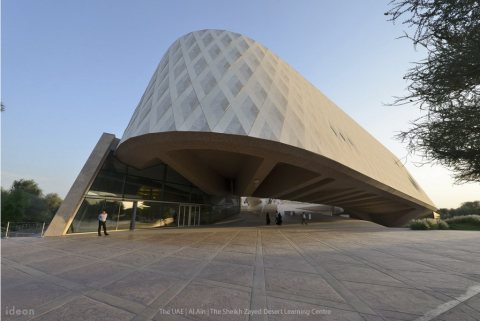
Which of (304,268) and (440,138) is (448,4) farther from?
(304,268)

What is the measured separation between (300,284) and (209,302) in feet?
5.71

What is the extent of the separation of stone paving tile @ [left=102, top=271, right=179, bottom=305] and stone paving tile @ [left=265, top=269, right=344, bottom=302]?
1.81 metres

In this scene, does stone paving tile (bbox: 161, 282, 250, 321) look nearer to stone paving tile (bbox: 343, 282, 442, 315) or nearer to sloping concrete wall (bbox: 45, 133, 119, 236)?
stone paving tile (bbox: 343, 282, 442, 315)

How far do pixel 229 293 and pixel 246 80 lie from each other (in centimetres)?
1249

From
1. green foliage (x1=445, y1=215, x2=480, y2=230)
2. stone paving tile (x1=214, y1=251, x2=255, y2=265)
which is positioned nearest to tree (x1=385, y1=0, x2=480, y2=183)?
stone paving tile (x1=214, y1=251, x2=255, y2=265)

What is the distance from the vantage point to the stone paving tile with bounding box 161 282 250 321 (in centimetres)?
318

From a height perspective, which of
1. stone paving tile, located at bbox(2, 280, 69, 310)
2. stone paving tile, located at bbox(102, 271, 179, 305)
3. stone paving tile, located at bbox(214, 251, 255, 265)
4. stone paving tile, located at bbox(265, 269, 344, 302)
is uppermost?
stone paving tile, located at bbox(265, 269, 344, 302)

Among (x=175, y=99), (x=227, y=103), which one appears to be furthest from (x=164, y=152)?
(x=227, y=103)

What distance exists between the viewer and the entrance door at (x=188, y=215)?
65.2 feet

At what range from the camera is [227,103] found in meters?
12.4

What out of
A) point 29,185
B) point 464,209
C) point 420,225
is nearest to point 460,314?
point 420,225

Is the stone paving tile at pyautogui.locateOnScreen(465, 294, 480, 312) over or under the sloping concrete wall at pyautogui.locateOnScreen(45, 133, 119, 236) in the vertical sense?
under

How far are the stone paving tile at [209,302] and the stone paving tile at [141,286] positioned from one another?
0.41 metres

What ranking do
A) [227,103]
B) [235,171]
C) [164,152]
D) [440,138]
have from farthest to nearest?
[235,171]
[164,152]
[227,103]
[440,138]
